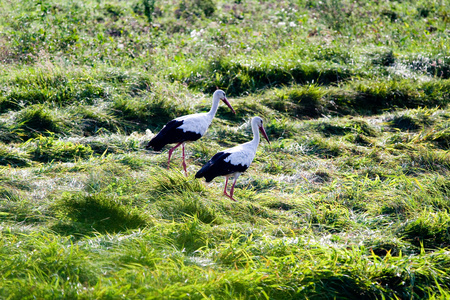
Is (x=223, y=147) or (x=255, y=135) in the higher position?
(x=255, y=135)

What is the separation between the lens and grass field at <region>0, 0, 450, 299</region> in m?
3.39

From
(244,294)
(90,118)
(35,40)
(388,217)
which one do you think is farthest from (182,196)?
(35,40)

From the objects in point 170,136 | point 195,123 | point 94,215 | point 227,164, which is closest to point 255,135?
point 195,123

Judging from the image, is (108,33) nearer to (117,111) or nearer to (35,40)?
(35,40)

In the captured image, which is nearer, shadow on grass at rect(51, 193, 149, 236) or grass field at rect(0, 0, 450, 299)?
grass field at rect(0, 0, 450, 299)

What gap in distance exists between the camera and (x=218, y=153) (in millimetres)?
5125

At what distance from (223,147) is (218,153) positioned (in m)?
1.37

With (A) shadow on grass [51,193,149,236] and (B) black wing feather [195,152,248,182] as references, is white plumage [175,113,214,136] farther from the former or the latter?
(A) shadow on grass [51,193,149,236]

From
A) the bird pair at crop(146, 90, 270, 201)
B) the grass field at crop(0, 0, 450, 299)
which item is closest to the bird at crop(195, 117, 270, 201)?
the bird pair at crop(146, 90, 270, 201)

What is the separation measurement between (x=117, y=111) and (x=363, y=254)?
14.7 ft

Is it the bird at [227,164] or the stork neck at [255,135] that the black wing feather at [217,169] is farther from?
the stork neck at [255,135]

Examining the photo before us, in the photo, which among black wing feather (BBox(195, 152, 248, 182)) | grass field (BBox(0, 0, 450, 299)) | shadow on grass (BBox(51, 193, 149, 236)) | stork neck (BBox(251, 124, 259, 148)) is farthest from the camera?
stork neck (BBox(251, 124, 259, 148))

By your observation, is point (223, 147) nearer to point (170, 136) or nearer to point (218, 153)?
point (170, 136)

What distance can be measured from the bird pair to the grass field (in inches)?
9.2
